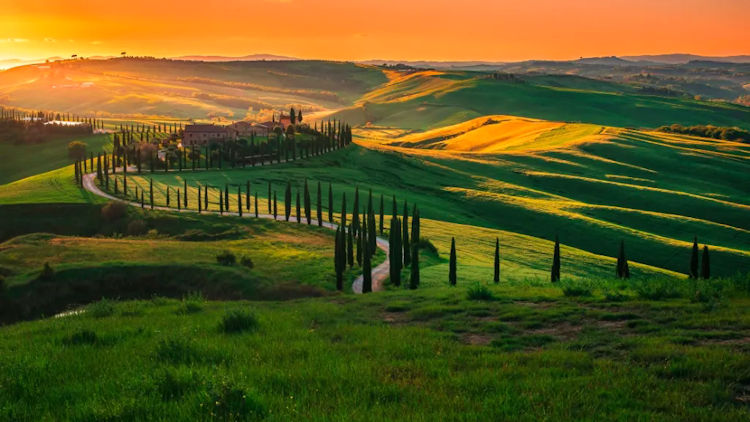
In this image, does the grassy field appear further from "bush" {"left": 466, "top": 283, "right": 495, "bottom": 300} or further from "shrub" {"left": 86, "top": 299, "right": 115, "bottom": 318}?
"bush" {"left": 466, "top": 283, "right": 495, "bottom": 300}

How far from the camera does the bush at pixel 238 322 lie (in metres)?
21.4

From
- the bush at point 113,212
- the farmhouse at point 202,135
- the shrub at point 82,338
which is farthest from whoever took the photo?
the farmhouse at point 202,135

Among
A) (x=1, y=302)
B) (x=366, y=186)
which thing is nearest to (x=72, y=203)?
(x=1, y=302)

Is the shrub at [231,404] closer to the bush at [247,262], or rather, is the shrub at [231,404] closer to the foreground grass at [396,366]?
the foreground grass at [396,366]

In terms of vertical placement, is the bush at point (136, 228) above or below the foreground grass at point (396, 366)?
below

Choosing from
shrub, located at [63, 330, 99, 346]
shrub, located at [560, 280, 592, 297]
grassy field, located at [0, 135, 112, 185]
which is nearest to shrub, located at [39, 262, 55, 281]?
shrub, located at [63, 330, 99, 346]

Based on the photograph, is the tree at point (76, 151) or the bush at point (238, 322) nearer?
the bush at point (238, 322)

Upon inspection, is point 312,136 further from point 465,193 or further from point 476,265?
→ point 476,265

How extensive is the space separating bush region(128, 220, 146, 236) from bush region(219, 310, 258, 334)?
265 ft

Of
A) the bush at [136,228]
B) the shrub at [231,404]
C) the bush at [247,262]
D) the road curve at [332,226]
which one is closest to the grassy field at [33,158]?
the road curve at [332,226]

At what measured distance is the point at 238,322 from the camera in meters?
21.8

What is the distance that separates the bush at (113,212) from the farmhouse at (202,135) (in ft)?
242

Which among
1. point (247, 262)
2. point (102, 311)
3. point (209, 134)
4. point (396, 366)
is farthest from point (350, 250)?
point (209, 134)

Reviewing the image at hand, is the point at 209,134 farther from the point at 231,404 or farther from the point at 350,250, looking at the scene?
the point at 231,404
